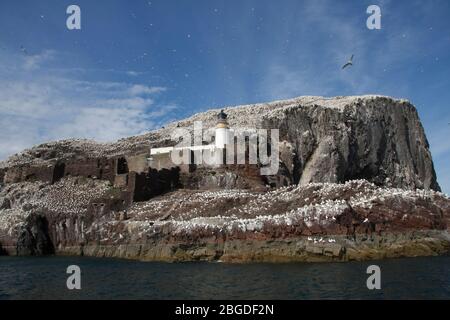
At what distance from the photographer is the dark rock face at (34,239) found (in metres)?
45.1

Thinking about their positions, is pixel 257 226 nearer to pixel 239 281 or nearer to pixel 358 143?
pixel 239 281

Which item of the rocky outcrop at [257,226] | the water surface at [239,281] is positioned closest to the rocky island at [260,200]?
the rocky outcrop at [257,226]

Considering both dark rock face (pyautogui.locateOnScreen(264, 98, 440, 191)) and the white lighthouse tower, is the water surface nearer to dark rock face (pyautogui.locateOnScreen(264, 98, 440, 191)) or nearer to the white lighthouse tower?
the white lighthouse tower

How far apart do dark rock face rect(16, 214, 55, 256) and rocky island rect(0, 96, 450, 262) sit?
105mm

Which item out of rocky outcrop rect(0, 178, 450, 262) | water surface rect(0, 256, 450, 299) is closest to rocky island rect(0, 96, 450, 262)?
rocky outcrop rect(0, 178, 450, 262)

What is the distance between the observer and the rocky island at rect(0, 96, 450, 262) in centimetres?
3209

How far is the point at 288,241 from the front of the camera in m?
31.8

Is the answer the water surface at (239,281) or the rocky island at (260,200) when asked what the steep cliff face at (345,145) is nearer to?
the rocky island at (260,200)

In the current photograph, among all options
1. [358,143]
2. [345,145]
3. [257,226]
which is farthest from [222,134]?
[257,226]

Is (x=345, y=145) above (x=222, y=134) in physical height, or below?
above

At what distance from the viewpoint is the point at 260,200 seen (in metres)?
40.6

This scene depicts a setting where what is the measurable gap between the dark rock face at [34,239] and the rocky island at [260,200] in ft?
0.34

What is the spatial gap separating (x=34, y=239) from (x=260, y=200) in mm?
24377

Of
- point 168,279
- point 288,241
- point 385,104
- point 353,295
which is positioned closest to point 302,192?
point 288,241
